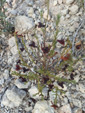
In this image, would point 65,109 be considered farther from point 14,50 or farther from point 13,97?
point 14,50

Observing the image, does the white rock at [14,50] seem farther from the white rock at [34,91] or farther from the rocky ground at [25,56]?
the white rock at [34,91]

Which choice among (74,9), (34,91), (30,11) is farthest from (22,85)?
(74,9)

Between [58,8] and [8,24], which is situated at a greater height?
[58,8]

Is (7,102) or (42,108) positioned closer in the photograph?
(42,108)

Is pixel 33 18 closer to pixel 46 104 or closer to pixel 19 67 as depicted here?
pixel 19 67

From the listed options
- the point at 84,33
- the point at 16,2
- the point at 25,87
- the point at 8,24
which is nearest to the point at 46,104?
Result: the point at 25,87

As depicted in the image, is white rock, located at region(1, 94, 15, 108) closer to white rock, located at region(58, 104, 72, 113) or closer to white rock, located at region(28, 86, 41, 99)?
white rock, located at region(28, 86, 41, 99)

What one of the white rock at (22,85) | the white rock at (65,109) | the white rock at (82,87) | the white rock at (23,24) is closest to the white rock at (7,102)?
the white rock at (22,85)
